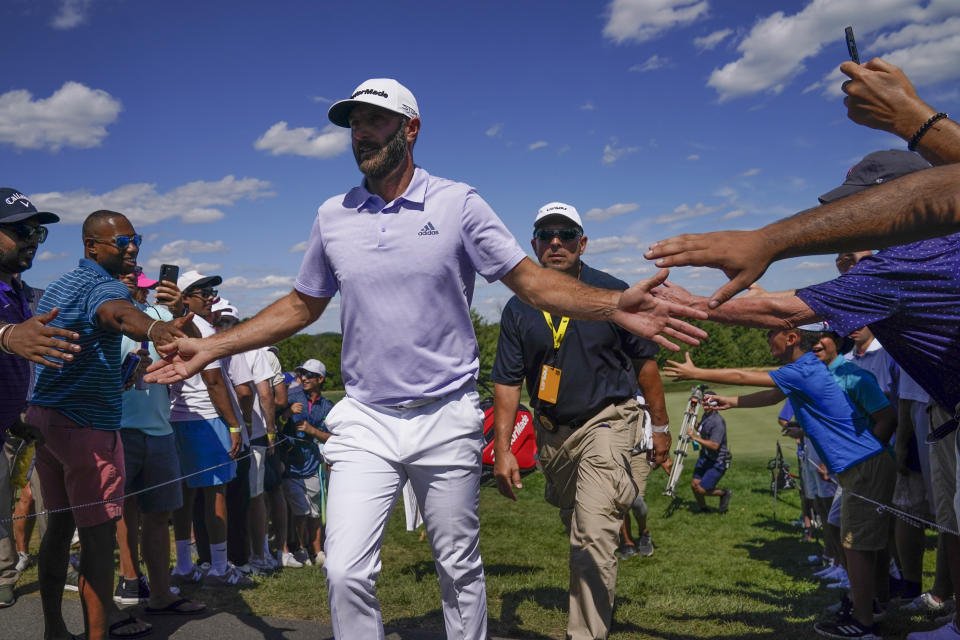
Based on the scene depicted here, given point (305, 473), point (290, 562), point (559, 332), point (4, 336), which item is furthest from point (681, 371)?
point (290, 562)

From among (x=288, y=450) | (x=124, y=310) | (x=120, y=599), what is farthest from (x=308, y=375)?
(x=124, y=310)

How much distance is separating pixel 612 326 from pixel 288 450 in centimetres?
470

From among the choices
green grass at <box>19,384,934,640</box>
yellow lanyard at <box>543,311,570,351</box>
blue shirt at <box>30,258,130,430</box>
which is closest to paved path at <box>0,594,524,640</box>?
green grass at <box>19,384,934,640</box>

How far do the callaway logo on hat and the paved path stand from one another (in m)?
2.67

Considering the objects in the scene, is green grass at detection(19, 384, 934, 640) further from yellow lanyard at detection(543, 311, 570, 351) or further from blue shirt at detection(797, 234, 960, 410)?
blue shirt at detection(797, 234, 960, 410)

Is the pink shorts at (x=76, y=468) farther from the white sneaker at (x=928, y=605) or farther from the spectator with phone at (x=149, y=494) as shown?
the white sneaker at (x=928, y=605)

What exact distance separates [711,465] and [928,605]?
20.4 ft

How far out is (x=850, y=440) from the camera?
4898 millimetres

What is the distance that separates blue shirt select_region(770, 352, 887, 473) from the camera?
4.88 meters

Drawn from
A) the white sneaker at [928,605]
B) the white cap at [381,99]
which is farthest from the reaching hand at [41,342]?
the white sneaker at [928,605]

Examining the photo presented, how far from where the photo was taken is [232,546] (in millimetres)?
7250

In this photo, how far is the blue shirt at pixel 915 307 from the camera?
10.1 feet

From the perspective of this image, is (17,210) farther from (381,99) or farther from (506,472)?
(506,472)

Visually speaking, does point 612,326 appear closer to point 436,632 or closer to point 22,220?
point 436,632
